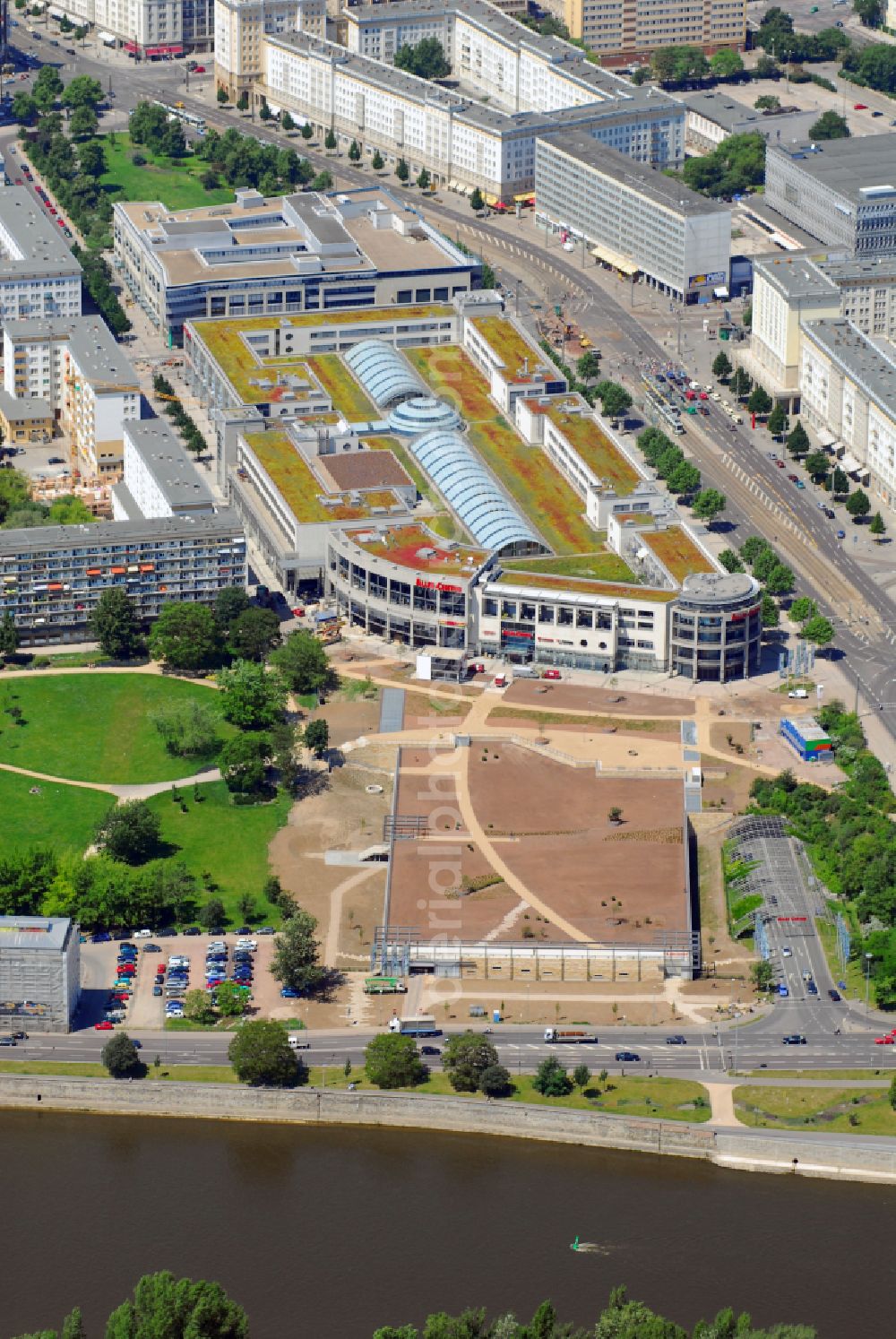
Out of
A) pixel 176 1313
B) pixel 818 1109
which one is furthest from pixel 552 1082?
pixel 176 1313

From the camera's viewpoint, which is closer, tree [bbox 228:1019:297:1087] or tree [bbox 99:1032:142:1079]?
tree [bbox 228:1019:297:1087]

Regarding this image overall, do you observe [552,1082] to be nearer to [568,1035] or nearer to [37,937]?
[568,1035]

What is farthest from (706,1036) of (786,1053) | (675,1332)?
(675,1332)

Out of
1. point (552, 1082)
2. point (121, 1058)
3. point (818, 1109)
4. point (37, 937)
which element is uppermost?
point (37, 937)

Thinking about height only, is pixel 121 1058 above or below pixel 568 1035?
above

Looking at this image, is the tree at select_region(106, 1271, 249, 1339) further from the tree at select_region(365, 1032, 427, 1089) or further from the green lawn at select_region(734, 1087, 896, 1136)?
the green lawn at select_region(734, 1087, 896, 1136)

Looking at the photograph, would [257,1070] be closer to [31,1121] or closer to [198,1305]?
[31,1121]

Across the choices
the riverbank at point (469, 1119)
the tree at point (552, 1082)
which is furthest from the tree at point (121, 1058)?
the tree at point (552, 1082)

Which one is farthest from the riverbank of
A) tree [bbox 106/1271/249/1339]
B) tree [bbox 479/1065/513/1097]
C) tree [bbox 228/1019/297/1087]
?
tree [bbox 106/1271/249/1339]
